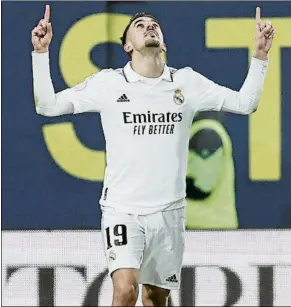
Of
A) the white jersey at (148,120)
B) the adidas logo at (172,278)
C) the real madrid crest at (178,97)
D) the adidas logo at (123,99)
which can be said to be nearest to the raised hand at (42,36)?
the white jersey at (148,120)

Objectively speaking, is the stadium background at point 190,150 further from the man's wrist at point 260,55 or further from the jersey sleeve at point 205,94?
the man's wrist at point 260,55

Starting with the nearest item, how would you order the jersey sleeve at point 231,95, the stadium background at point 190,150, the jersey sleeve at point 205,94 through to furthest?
1. the jersey sleeve at point 231,95
2. the jersey sleeve at point 205,94
3. the stadium background at point 190,150

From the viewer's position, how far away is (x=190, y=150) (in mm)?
5973

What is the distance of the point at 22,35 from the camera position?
6.00m

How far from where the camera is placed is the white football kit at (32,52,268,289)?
482 centimetres

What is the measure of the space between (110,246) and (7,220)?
4.52 feet

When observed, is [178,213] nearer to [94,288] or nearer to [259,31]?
[259,31]

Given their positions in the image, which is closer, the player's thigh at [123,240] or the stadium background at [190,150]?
the player's thigh at [123,240]

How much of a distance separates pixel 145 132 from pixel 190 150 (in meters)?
1.08

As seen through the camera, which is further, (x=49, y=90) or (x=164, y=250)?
(x=164, y=250)

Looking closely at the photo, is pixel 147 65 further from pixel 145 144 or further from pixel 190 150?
pixel 190 150

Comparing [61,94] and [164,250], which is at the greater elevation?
[61,94]

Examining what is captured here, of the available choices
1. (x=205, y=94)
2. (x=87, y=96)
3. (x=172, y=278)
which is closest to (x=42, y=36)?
(x=87, y=96)

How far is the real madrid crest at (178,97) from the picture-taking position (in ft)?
16.4
